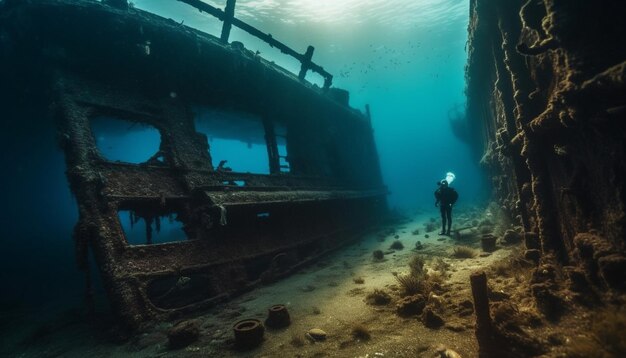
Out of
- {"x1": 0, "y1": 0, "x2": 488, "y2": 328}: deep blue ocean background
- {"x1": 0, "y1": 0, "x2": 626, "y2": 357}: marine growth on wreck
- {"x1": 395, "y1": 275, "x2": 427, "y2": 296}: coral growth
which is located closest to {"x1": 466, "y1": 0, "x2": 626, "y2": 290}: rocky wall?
{"x1": 0, "y1": 0, "x2": 626, "y2": 357}: marine growth on wreck

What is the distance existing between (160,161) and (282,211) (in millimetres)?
3553

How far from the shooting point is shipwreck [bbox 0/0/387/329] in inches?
217

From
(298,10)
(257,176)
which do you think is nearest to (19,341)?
(257,176)

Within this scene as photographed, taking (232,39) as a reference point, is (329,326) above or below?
below

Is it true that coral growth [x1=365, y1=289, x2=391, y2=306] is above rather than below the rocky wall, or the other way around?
below

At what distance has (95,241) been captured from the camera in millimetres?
5285

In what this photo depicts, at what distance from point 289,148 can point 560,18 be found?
969 centimetres

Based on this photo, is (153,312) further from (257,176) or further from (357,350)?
(257,176)

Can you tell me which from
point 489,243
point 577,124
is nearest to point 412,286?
point 577,124

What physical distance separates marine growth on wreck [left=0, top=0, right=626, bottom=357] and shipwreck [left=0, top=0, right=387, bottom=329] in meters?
0.04

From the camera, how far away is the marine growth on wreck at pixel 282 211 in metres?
3.17

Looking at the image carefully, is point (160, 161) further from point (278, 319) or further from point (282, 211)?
point (278, 319)

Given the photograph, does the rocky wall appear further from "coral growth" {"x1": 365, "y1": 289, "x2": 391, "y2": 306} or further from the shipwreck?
the shipwreck

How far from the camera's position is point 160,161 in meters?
7.16
